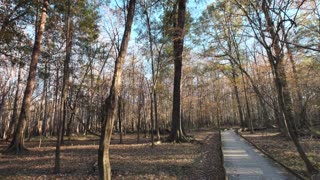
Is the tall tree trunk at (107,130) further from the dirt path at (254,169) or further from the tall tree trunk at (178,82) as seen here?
the tall tree trunk at (178,82)

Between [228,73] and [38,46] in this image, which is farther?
[228,73]

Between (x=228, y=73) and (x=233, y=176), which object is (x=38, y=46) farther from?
(x=228, y=73)

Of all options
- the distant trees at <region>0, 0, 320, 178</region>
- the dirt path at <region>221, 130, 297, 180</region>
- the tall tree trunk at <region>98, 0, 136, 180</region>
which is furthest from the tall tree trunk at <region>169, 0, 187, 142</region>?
the tall tree trunk at <region>98, 0, 136, 180</region>

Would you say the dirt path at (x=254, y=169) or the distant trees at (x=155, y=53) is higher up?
the distant trees at (x=155, y=53)

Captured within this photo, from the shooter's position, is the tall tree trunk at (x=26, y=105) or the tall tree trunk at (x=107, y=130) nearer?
the tall tree trunk at (x=107, y=130)

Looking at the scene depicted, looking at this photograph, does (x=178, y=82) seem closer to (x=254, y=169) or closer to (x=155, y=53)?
(x=155, y=53)

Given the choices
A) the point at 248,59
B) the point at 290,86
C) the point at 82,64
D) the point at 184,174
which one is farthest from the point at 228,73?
the point at 184,174

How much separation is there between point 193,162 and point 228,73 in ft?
73.7

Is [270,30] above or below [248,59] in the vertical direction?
below

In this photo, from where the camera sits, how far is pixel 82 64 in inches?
883

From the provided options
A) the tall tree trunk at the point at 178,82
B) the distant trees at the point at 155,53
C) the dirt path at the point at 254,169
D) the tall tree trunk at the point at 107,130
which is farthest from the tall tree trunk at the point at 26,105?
the dirt path at the point at 254,169

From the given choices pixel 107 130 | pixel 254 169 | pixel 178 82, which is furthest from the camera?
pixel 178 82

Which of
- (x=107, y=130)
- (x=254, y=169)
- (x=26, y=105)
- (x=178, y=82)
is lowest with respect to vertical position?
(x=254, y=169)

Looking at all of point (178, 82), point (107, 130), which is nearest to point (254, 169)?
point (107, 130)
